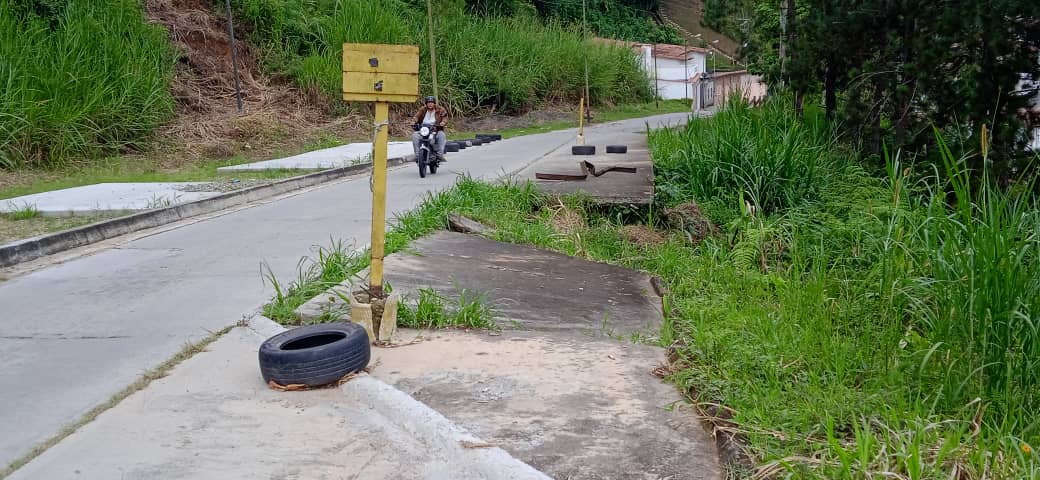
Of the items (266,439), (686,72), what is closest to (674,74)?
(686,72)

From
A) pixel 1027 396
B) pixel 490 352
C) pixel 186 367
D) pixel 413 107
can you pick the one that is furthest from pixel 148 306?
pixel 413 107

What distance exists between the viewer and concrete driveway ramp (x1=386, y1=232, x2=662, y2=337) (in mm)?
5746

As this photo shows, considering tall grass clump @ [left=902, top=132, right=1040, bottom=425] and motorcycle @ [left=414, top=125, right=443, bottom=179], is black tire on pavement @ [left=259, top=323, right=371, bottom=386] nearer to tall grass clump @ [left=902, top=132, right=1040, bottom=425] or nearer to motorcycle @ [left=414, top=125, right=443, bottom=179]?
tall grass clump @ [left=902, top=132, right=1040, bottom=425]

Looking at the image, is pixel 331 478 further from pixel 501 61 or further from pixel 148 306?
pixel 501 61

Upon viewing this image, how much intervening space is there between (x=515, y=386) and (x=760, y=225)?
481 centimetres

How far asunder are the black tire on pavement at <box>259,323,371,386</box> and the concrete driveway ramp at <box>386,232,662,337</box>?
1.32 m

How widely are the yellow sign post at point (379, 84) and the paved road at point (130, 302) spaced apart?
130cm

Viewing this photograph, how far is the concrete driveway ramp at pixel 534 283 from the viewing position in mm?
5746

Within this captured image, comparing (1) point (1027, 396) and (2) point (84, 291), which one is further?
(2) point (84, 291)

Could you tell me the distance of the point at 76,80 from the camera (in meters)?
16.6

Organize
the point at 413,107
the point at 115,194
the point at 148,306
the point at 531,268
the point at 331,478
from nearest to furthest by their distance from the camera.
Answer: the point at 331,478 < the point at 148,306 < the point at 531,268 < the point at 115,194 < the point at 413,107

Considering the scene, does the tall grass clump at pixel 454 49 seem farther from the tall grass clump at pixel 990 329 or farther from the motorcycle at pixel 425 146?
the tall grass clump at pixel 990 329

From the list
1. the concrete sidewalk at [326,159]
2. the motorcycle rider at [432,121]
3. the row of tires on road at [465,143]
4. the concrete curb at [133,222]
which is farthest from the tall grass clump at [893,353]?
the row of tires on road at [465,143]

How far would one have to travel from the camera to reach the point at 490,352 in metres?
4.91
